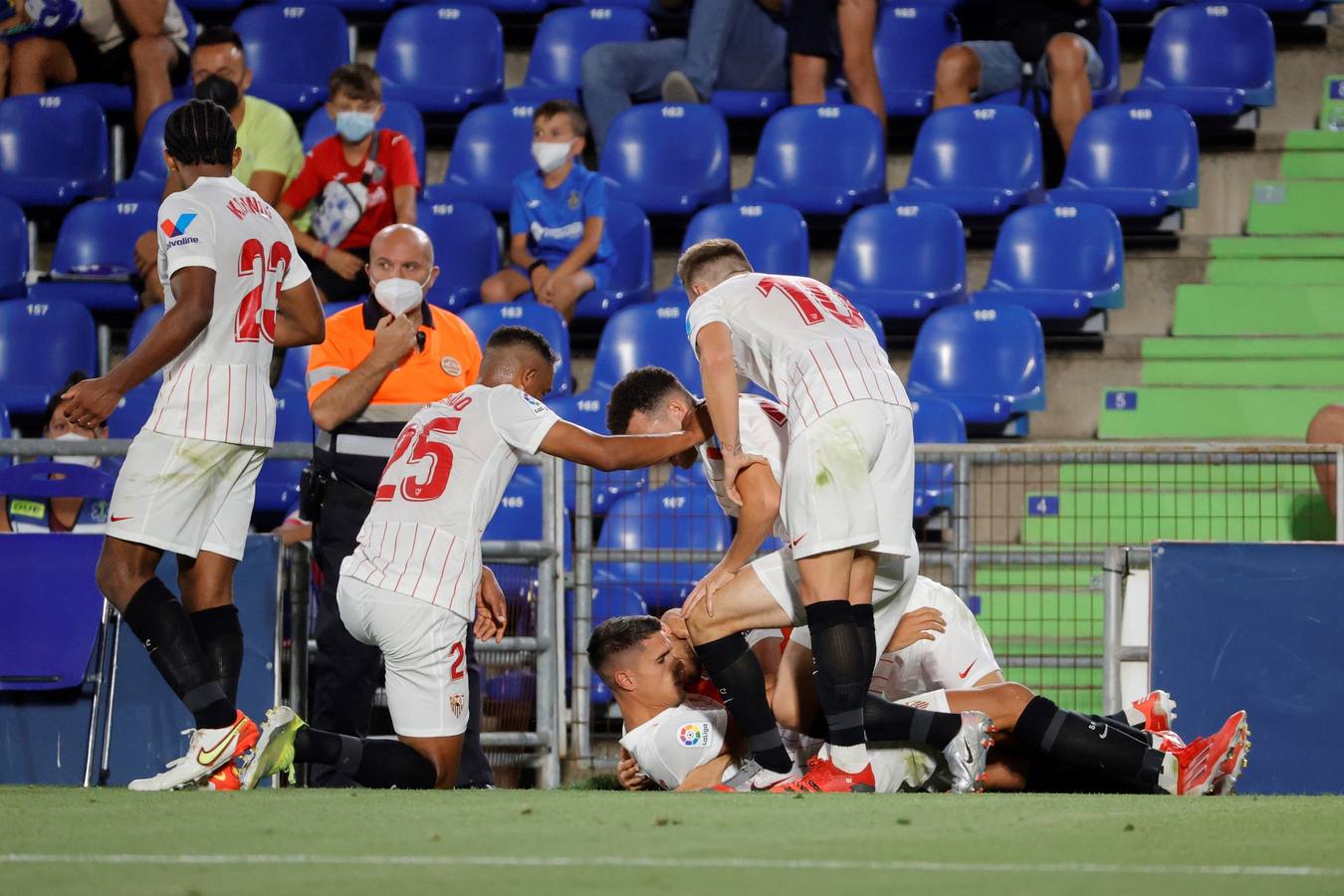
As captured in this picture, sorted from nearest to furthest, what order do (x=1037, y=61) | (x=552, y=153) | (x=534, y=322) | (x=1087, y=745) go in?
1. (x=1087, y=745)
2. (x=534, y=322)
3. (x=552, y=153)
4. (x=1037, y=61)

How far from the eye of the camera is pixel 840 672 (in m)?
4.60

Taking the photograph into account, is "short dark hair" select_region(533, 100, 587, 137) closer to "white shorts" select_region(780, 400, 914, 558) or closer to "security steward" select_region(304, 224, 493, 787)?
"security steward" select_region(304, 224, 493, 787)

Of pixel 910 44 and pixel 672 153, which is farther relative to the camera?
pixel 910 44

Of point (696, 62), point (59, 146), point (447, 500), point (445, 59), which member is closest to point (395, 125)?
point (445, 59)

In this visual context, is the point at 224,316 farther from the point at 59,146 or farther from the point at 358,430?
the point at 59,146

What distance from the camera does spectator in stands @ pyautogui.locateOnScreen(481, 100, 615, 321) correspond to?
9.07m

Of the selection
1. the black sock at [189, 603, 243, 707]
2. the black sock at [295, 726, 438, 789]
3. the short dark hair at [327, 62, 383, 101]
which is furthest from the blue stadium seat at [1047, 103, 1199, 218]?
the black sock at [189, 603, 243, 707]

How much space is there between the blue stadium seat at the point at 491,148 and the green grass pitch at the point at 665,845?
6.58m

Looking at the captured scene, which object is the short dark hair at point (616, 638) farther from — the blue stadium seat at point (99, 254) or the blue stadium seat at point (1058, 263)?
the blue stadium seat at point (99, 254)

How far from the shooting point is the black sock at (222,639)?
498 centimetres

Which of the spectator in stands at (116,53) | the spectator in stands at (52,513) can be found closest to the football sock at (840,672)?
the spectator in stands at (52,513)

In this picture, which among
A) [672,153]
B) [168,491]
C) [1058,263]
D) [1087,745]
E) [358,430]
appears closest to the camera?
[168,491]

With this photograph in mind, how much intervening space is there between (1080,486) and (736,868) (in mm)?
4652

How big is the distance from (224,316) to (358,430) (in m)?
1.05
